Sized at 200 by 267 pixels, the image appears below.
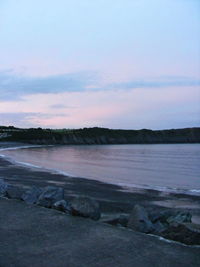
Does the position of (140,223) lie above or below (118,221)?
above

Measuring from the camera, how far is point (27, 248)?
5.00 metres

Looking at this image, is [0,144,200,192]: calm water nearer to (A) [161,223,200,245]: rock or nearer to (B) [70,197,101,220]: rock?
(B) [70,197,101,220]: rock

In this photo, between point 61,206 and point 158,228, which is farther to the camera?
point 61,206

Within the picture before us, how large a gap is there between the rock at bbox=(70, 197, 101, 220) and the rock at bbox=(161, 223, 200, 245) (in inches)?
62.5

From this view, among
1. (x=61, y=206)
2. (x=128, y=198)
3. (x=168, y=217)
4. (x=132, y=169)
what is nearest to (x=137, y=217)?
(x=168, y=217)

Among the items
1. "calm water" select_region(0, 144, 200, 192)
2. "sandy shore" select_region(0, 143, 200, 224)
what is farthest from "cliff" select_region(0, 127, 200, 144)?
"sandy shore" select_region(0, 143, 200, 224)

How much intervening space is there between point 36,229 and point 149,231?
192cm

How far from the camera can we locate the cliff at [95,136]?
107 meters

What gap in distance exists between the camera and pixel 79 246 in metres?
5.06

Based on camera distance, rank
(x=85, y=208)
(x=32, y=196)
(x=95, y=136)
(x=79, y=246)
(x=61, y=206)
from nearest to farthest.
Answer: (x=79, y=246), (x=85, y=208), (x=61, y=206), (x=32, y=196), (x=95, y=136)

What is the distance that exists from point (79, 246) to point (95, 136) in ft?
414

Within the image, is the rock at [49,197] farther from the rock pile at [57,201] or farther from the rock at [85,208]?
the rock at [85,208]

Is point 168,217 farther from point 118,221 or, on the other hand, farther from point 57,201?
point 57,201

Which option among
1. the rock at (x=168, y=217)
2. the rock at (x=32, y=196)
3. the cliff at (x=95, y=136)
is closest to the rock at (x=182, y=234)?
the rock at (x=168, y=217)
